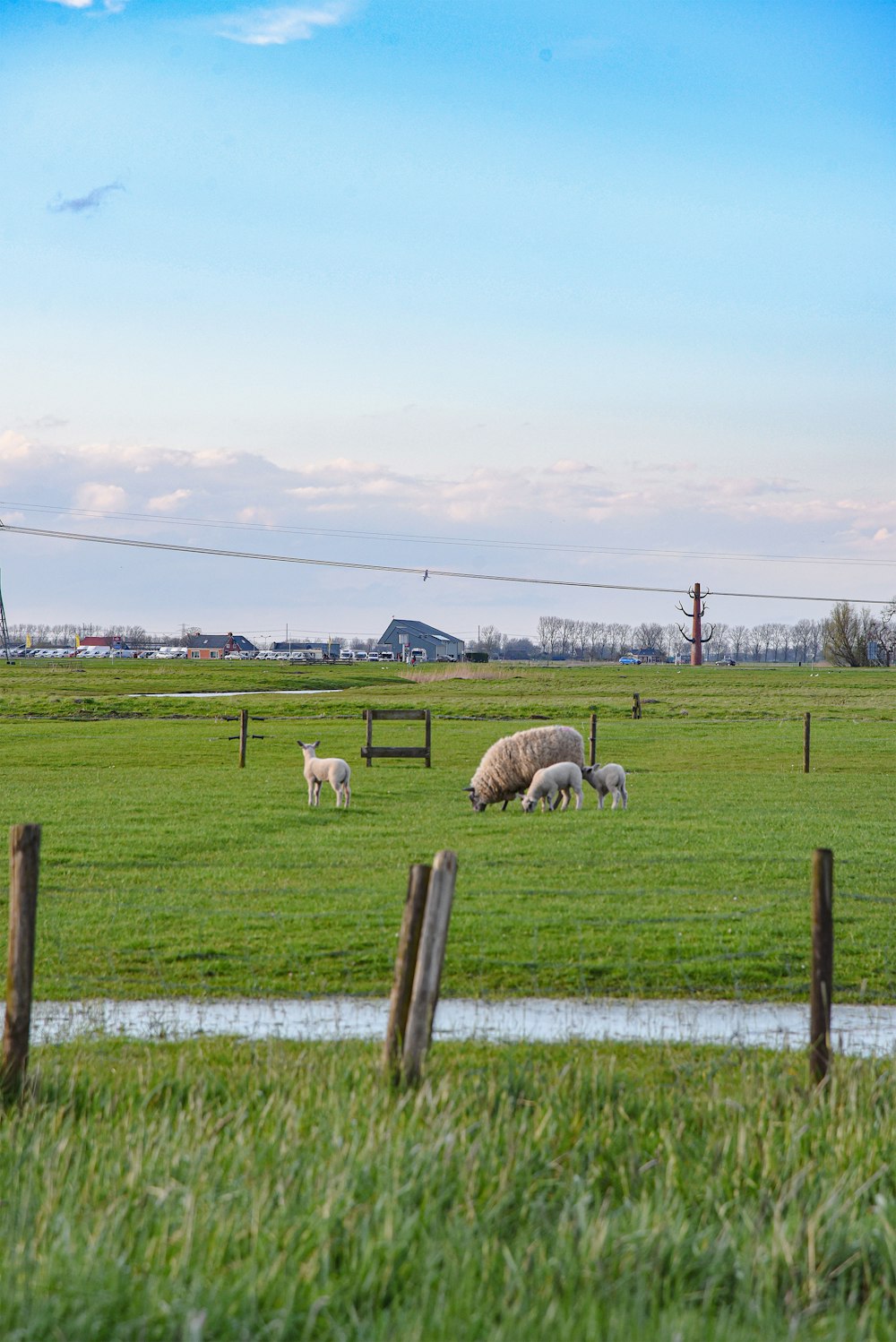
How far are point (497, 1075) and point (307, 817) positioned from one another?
47.8 feet

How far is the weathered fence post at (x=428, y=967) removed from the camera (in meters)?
6.86

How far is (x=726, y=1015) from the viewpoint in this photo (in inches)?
388

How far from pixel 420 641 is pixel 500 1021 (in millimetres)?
183738

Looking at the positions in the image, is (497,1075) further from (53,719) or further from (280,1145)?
(53,719)

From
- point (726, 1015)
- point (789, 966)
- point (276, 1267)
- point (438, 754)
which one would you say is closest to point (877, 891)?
point (789, 966)

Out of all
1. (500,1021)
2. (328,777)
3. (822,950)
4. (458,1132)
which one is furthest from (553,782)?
(458,1132)

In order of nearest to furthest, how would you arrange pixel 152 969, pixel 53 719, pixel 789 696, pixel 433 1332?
pixel 433 1332 → pixel 152 969 → pixel 53 719 → pixel 789 696

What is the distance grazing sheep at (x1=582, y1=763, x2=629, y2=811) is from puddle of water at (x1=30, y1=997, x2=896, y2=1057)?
521 inches

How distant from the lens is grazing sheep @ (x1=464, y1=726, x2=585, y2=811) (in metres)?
25.0

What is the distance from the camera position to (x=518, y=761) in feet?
83.5

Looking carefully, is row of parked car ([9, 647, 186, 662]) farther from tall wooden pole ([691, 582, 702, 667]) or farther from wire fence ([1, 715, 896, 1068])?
wire fence ([1, 715, 896, 1068])

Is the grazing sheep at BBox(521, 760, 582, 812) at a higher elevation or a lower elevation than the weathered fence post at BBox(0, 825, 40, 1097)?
lower

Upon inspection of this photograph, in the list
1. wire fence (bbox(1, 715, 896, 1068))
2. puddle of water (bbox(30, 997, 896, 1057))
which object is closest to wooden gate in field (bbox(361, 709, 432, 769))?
wire fence (bbox(1, 715, 896, 1068))

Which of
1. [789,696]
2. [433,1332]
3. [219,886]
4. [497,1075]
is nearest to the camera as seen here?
[433,1332]
